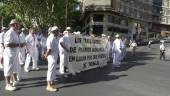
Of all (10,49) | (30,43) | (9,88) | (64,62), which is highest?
(30,43)

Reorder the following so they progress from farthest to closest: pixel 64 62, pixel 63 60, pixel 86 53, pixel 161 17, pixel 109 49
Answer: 1. pixel 161 17
2. pixel 109 49
3. pixel 86 53
4. pixel 64 62
5. pixel 63 60

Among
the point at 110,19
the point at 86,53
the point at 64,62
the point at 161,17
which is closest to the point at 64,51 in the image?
the point at 64,62

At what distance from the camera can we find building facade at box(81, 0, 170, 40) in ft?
274

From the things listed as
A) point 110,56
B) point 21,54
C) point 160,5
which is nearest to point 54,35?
point 21,54

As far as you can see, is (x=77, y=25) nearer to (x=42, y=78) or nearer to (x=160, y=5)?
(x=160, y=5)

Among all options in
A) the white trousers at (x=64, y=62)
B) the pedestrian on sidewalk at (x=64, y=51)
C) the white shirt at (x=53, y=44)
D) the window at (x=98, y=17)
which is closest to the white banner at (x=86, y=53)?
the white trousers at (x=64, y=62)

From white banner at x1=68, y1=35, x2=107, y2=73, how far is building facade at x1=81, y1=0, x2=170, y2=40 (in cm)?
5277

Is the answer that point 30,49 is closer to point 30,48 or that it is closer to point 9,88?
point 30,48

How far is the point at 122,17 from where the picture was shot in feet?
305

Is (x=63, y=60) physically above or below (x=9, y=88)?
above

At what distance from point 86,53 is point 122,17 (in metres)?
73.2

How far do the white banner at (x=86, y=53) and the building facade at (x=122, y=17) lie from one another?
52.8 m

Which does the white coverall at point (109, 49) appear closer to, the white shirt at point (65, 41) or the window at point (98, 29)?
the white shirt at point (65, 41)

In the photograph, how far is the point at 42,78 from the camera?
16.8 meters
